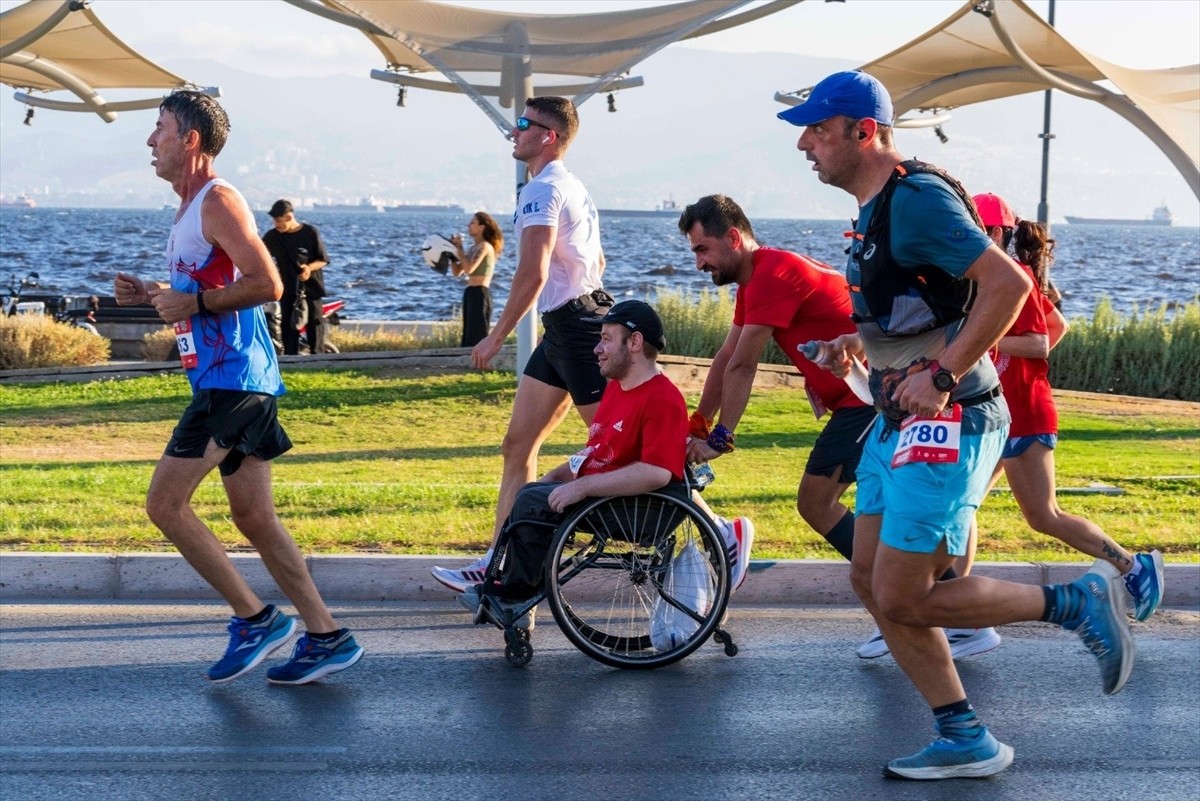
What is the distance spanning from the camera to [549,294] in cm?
673

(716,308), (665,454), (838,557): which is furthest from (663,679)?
(716,308)

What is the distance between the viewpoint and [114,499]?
30.3 ft

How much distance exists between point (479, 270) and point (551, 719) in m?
11.7

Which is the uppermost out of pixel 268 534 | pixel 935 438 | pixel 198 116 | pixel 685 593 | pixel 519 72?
pixel 519 72

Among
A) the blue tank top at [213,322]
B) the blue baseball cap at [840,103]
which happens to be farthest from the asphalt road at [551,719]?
the blue baseball cap at [840,103]

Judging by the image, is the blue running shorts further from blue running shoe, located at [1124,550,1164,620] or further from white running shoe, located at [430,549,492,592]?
white running shoe, located at [430,549,492,592]

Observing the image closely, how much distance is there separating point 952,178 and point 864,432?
1.80 m

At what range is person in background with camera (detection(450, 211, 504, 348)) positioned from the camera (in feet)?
54.9

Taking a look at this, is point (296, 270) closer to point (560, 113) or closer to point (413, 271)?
point (560, 113)

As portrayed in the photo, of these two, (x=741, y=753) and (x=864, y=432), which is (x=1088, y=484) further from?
(x=741, y=753)

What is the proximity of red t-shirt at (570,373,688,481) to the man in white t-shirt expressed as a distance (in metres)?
0.45

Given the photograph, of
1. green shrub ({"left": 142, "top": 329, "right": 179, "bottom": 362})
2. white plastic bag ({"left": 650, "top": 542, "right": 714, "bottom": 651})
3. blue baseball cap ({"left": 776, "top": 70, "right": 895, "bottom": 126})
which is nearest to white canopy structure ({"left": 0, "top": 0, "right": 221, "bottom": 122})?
green shrub ({"left": 142, "top": 329, "right": 179, "bottom": 362})

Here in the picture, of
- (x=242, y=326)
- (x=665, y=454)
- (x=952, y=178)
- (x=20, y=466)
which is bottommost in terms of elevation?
(x=20, y=466)

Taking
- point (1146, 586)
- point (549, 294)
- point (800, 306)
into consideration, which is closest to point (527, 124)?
point (549, 294)
